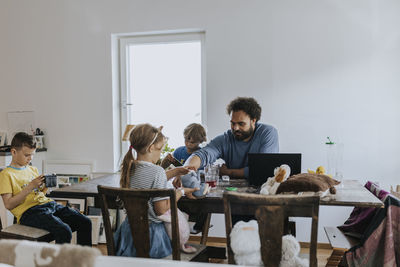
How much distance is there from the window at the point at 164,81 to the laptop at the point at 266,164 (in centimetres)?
156

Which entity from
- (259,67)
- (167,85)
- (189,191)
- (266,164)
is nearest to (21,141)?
(189,191)

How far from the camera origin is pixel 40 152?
13.4 feet

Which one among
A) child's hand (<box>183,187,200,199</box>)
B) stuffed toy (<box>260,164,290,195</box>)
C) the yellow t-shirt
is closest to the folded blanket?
child's hand (<box>183,187,200,199</box>)

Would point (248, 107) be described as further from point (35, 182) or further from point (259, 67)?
point (35, 182)

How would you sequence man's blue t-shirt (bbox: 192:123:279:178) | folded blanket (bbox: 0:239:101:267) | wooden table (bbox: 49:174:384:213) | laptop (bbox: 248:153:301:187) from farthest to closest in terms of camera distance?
man's blue t-shirt (bbox: 192:123:279:178), laptop (bbox: 248:153:301:187), wooden table (bbox: 49:174:384:213), folded blanket (bbox: 0:239:101:267)

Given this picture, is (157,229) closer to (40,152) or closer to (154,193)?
(154,193)

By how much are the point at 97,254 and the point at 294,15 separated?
3012 mm

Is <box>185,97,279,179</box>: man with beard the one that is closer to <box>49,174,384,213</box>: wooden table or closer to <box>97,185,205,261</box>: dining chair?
<box>49,174,384,213</box>: wooden table

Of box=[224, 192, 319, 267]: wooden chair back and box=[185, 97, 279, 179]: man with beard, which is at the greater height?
box=[185, 97, 279, 179]: man with beard

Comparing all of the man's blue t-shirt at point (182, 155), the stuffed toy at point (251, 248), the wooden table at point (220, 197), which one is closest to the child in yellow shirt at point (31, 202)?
the wooden table at point (220, 197)

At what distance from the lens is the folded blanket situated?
1.05 metres

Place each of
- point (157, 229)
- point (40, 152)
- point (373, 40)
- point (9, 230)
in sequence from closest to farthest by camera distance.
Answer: point (157, 229) → point (9, 230) → point (373, 40) → point (40, 152)

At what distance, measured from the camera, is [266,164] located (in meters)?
2.32

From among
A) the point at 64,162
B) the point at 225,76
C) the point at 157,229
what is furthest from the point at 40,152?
the point at 157,229
